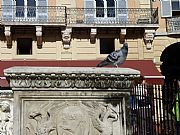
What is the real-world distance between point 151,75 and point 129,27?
11.5 ft

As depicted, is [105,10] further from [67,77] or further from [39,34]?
[67,77]

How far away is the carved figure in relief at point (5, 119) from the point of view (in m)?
5.67

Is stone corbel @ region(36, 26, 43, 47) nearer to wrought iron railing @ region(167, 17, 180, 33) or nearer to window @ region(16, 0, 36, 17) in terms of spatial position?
window @ region(16, 0, 36, 17)

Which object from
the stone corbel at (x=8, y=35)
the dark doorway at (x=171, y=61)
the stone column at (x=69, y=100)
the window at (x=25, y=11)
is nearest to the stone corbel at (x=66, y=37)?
the window at (x=25, y=11)

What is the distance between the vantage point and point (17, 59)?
22500 mm

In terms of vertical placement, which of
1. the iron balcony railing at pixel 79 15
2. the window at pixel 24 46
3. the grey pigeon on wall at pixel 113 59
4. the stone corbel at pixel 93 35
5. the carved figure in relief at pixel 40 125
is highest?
the iron balcony railing at pixel 79 15

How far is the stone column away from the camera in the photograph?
5328 millimetres

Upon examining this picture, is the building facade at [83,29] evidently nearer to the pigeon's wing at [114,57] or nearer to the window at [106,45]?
the window at [106,45]

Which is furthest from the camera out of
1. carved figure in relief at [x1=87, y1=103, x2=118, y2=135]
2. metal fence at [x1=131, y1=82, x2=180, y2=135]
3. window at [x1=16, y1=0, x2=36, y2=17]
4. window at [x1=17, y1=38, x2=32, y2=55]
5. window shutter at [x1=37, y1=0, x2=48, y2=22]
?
window at [x1=17, y1=38, x2=32, y2=55]

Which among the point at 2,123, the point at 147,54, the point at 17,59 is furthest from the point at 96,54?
the point at 2,123

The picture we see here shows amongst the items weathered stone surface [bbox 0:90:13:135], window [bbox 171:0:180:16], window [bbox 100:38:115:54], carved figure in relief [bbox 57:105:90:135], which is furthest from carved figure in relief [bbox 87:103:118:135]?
window [bbox 171:0:180:16]

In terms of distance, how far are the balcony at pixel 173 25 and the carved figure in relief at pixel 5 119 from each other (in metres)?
18.7

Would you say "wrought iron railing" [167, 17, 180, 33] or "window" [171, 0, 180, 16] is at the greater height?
"window" [171, 0, 180, 16]

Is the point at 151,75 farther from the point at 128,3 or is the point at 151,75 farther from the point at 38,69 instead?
the point at 38,69
